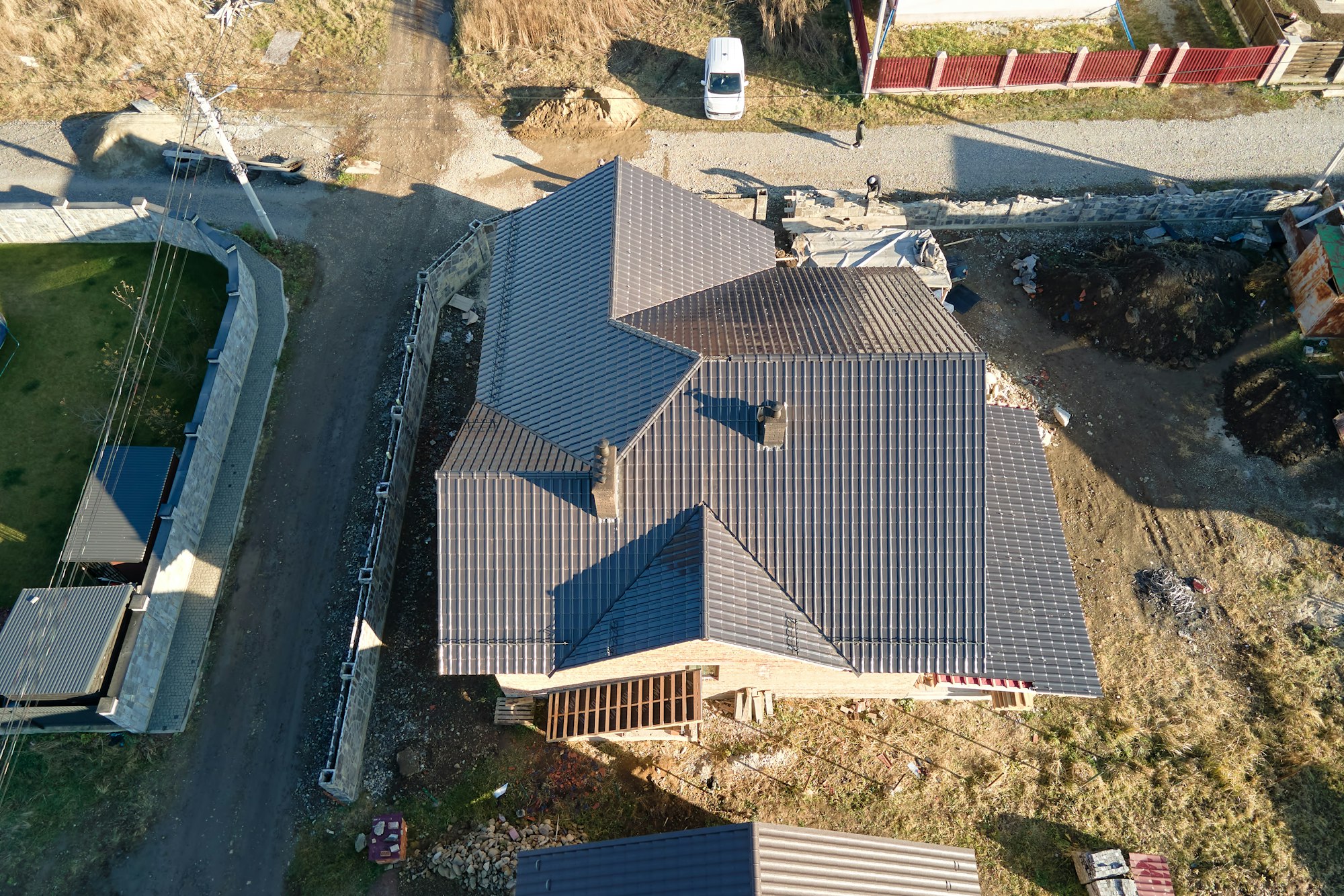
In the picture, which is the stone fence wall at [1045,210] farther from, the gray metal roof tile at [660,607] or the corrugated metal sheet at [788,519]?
the gray metal roof tile at [660,607]

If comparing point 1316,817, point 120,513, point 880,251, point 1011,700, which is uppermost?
point 880,251

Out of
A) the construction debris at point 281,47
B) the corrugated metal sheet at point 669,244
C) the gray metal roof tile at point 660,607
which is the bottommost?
the gray metal roof tile at point 660,607

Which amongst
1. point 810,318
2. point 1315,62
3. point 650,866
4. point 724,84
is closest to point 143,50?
point 724,84

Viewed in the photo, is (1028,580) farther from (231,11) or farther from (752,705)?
(231,11)

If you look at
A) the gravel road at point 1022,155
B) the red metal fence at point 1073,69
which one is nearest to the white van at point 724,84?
the gravel road at point 1022,155

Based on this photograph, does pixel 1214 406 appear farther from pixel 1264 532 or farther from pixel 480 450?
pixel 480 450

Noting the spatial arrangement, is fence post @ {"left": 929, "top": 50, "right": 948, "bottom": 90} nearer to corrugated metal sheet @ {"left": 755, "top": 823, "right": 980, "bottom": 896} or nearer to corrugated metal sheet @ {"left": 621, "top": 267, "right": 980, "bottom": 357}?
corrugated metal sheet @ {"left": 621, "top": 267, "right": 980, "bottom": 357}

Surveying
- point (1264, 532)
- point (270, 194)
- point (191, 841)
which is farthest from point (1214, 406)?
point (270, 194)
